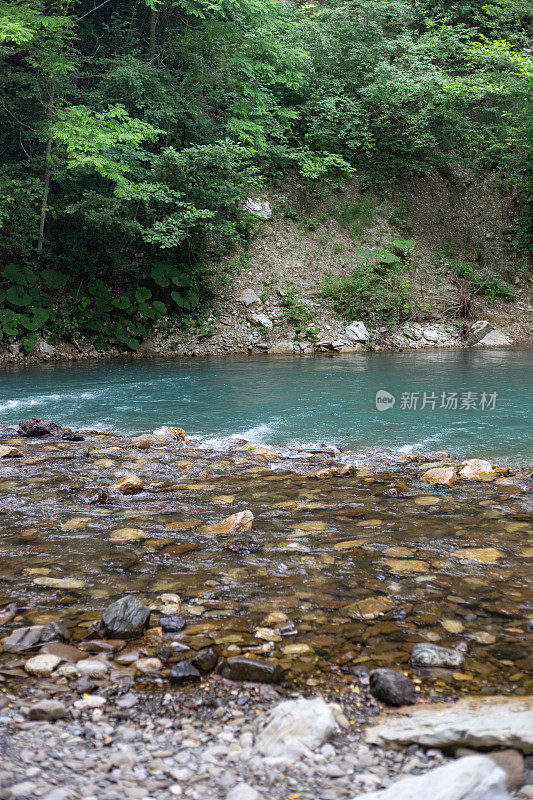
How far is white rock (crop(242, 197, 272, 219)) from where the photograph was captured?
16391 millimetres

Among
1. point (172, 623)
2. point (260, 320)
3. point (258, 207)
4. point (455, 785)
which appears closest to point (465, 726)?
point (455, 785)

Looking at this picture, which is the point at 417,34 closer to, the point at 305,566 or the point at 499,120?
the point at 499,120

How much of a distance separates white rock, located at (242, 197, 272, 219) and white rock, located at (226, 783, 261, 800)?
632 inches

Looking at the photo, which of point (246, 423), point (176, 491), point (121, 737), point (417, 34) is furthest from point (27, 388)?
point (417, 34)

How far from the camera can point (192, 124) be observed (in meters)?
14.7

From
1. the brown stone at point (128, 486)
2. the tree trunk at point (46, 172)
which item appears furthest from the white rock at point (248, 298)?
the brown stone at point (128, 486)

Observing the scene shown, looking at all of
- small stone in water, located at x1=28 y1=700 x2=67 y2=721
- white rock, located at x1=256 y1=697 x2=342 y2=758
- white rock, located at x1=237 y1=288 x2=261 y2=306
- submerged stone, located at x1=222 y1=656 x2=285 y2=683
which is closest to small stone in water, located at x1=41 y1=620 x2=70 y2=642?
small stone in water, located at x1=28 y1=700 x2=67 y2=721

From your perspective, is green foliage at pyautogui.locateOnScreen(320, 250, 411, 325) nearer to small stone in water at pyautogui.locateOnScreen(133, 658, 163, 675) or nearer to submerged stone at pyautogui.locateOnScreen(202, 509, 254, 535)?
submerged stone at pyautogui.locateOnScreen(202, 509, 254, 535)

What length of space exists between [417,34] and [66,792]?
75.7 ft

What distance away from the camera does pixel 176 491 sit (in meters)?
4.19

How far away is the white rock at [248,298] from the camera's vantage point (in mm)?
15125

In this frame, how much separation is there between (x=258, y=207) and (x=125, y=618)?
16001 mm

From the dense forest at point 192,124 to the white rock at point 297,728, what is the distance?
11.7 metres

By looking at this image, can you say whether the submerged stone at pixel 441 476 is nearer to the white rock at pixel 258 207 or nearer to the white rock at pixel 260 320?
the white rock at pixel 260 320
